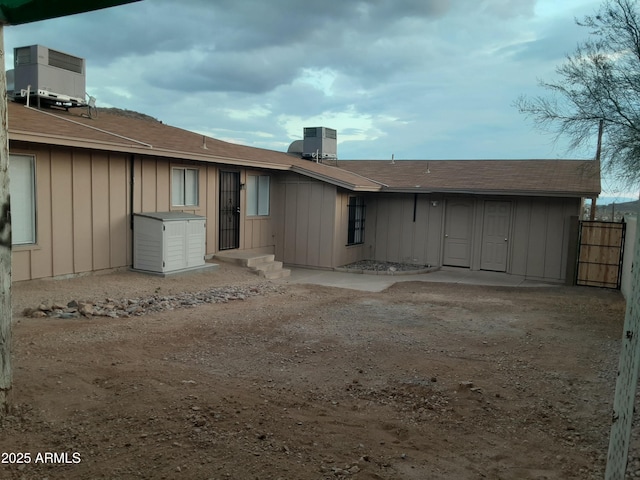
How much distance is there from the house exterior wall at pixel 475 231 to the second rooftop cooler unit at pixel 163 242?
7.01 m

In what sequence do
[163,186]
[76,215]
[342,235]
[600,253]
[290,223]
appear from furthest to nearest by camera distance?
[290,223]
[342,235]
[600,253]
[163,186]
[76,215]

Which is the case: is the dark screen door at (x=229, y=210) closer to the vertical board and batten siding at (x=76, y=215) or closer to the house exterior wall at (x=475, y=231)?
the vertical board and batten siding at (x=76, y=215)

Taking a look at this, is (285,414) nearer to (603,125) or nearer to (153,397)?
(153,397)

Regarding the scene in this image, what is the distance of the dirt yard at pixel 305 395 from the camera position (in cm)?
329

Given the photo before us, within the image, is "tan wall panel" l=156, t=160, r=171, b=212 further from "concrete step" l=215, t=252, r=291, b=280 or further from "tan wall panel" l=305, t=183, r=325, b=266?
"tan wall panel" l=305, t=183, r=325, b=266

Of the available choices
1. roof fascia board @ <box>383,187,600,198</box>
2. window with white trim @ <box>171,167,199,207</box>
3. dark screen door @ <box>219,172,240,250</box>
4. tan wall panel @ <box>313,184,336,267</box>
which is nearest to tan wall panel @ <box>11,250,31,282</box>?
window with white trim @ <box>171,167,199,207</box>

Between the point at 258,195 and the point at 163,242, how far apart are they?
4.65 metres

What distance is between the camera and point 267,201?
1508 cm

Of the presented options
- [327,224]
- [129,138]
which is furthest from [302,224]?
[129,138]

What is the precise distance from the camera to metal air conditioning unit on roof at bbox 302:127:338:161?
18844 mm

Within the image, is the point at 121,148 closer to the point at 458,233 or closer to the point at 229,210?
the point at 229,210

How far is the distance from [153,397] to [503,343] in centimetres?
447

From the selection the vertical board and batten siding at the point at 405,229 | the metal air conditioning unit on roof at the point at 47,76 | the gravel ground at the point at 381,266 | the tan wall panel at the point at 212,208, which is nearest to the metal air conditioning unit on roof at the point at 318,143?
the vertical board and batten siding at the point at 405,229

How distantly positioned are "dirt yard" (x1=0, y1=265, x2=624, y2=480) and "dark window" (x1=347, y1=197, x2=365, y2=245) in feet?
24.4
